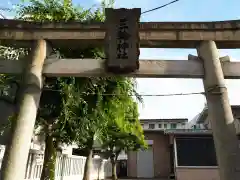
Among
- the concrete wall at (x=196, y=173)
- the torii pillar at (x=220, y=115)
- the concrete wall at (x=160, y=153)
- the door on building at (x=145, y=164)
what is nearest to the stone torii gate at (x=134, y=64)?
the torii pillar at (x=220, y=115)

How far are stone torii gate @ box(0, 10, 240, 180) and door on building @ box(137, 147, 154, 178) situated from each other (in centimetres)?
1927

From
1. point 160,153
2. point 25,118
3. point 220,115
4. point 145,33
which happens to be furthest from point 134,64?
point 160,153

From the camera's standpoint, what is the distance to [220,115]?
5492 millimetres

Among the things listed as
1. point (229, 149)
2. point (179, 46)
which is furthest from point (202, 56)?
point (229, 149)

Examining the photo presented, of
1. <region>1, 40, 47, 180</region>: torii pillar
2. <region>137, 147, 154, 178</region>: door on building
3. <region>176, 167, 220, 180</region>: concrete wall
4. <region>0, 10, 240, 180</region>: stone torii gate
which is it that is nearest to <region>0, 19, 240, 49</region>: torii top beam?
<region>0, 10, 240, 180</region>: stone torii gate

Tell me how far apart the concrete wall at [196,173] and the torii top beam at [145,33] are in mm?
11073

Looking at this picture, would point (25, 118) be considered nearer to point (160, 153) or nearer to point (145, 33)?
point (145, 33)

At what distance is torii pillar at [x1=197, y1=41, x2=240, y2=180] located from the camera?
5180 millimetres

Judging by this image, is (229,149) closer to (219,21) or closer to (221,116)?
(221,116)

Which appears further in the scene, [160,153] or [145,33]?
[160,153]

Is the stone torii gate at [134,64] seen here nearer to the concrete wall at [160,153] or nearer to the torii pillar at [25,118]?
the torii pillar at [25,118]

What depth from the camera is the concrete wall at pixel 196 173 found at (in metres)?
15.6

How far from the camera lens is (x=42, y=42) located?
6.50m

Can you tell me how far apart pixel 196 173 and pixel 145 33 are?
12.0m
